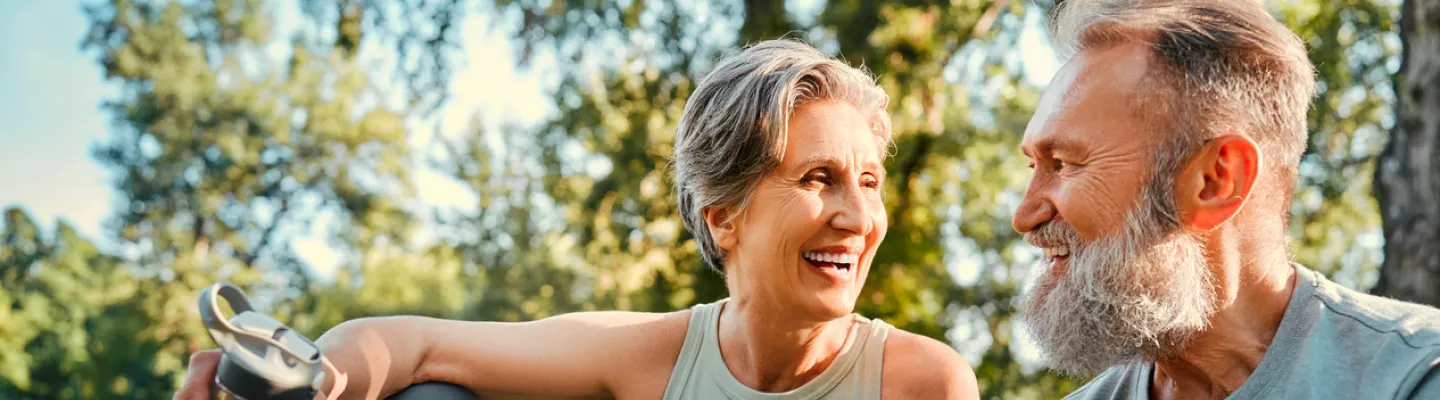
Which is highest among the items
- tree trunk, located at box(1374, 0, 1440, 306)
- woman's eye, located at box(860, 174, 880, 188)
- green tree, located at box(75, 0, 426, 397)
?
woman's eye, located at box(860, 174, 880, 188)

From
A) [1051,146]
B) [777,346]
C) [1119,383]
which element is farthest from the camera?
[777,346]

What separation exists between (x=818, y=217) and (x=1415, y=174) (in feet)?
13.2

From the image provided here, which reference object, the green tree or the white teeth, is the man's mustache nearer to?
the white teeth

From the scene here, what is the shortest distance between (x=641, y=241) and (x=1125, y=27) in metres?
9.22

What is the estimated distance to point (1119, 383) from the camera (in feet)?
8.72

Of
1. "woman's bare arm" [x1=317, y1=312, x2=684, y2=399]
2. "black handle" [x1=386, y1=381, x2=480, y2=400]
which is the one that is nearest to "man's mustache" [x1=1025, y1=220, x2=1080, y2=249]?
"woman's bare arm" [x1=317, y1=312, x2=684, y2=399]

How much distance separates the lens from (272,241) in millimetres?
25203

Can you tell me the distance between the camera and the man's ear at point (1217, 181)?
2.21m

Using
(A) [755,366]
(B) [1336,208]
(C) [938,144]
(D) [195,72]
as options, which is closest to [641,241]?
(C) [938,144]

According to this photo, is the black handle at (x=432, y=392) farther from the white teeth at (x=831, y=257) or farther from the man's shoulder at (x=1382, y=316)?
the man's shoulder at (x=1382, y=316)

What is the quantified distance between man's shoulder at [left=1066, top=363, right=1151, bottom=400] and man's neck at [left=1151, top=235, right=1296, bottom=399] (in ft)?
0.85

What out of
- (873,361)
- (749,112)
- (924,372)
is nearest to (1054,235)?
(924,372)

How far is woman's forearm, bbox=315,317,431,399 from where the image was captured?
2680mm

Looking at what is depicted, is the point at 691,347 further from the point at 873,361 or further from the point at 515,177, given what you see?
the point at 515,177
